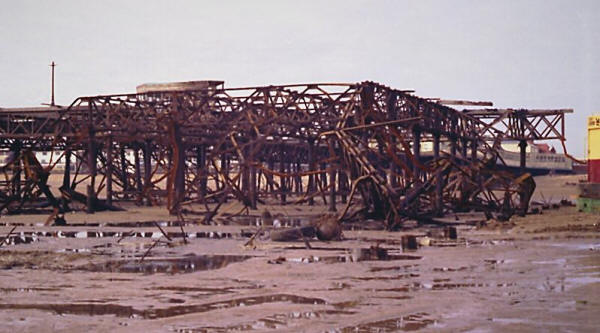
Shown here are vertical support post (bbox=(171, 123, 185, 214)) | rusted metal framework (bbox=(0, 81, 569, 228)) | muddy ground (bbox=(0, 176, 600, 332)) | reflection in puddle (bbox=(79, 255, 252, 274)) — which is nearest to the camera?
muddy ground (bbox=(0, 176, 600, 332))

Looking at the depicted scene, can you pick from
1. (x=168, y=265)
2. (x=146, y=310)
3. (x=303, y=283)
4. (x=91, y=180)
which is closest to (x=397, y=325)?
(x=146, y=310)

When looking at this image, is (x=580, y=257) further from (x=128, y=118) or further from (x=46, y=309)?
(x=128, y=118)

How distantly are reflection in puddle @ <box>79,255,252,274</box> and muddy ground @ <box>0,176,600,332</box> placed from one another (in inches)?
0.8

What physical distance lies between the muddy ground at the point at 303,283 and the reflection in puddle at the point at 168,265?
21 millimetres

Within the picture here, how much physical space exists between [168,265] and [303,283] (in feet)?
12.2

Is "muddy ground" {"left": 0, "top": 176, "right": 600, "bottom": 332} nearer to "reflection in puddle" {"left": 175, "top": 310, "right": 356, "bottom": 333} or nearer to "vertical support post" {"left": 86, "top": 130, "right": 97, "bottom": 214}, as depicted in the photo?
"reflection in puddle" {"left": 175, "top": 310, "right": 356, "bottom": 333}

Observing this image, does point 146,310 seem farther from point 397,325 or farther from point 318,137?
point 318,137

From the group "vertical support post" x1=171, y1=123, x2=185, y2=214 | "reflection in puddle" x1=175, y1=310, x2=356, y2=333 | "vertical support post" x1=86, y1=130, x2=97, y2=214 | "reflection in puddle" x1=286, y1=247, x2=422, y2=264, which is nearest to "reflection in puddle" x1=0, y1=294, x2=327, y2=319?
"reflection in puddle" x1=175, y1=310, x2=356, y2=333

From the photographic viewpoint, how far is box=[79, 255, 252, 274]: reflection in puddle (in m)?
14.1

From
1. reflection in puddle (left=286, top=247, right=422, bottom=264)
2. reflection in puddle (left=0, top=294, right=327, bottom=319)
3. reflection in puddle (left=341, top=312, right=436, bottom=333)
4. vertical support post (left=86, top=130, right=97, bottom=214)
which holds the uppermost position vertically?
vertical support post (left=86, top=130, right=97, bottom=214)

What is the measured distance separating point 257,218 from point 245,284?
57.2 feet

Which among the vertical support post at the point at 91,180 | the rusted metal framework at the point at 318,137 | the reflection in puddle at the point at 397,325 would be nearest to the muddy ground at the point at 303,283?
the reflection in puddle at the point at 397,325

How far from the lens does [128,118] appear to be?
35344 mm

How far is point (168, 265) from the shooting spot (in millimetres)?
14852
